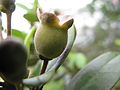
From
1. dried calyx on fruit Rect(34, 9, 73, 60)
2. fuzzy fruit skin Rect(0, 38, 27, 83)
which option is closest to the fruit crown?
dried calyx on fruit Rect(34, 9, 73, 60)

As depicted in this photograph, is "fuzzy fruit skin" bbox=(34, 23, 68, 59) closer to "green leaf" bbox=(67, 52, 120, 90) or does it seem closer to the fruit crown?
the fruit crown

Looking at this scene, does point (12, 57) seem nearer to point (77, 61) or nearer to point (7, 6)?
point (7, 6)

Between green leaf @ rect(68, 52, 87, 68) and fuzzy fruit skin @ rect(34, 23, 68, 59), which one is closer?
fuzzy fruit skin @ rect(34, 23, 68, 59)

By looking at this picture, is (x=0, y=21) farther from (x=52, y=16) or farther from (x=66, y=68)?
(x=66, y=68)

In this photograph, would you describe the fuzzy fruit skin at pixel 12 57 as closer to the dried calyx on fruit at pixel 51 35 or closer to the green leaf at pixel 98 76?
the dried calyx on fruit at pixel 51 35

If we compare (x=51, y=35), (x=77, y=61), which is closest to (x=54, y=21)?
(x=51, y=35)

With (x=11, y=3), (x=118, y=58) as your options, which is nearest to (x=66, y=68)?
(x=118, y=58)
